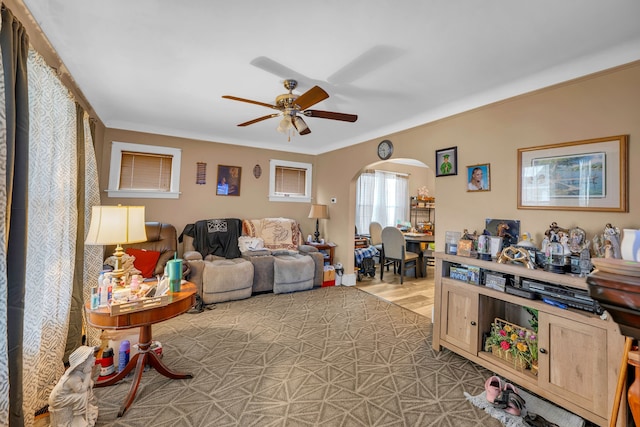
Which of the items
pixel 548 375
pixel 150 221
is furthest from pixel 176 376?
pixel 150 221

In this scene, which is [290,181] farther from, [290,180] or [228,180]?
[228,180]

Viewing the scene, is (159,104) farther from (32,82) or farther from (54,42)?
(32,82)

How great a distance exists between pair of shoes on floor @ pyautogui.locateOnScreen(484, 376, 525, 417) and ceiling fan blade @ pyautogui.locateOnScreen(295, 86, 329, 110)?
7.94 ft

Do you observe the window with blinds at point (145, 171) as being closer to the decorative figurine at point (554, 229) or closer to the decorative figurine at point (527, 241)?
the decorative figurine at point (527, 241)

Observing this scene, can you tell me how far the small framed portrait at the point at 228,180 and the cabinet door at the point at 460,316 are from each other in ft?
12.3

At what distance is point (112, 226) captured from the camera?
1.87m

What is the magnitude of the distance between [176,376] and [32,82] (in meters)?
2.16

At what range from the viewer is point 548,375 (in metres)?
1.88

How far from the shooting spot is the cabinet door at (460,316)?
2.34 metres

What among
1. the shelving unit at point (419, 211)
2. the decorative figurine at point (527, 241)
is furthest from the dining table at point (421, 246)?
the decorative figurine at point (527, 241)

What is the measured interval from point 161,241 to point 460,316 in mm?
3913

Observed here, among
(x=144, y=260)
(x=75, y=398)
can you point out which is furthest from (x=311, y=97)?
(x=144, y=260)

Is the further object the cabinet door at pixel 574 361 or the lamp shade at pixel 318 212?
the lamp shade at pixel 318 212

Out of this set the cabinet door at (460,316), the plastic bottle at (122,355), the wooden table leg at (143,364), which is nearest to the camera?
the wooden table leg at (143,364)
